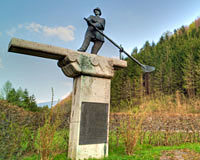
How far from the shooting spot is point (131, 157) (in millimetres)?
3836

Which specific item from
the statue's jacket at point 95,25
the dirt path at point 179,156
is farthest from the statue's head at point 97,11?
the dirt path at point 179,156

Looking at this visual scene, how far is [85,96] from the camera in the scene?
3832 millimetres

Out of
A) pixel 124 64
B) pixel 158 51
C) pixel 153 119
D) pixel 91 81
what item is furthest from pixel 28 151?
pixel 158 51

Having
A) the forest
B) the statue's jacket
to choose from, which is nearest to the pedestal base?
the statue's jacket

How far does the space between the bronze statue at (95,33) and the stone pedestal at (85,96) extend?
0.42 metres

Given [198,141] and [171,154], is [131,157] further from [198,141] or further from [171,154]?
[198,141]

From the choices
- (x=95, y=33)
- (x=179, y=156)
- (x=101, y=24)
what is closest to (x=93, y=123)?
(x=179, y=156)

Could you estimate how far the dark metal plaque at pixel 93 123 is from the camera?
368 centimetres

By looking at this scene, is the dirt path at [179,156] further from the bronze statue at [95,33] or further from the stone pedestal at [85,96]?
the bronze statue at [95,33]

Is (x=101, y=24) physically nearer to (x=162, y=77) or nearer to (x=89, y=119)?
(x=89, y=119)

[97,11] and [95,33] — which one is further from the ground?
[97,11]

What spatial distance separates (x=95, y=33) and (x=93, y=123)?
2279 mm

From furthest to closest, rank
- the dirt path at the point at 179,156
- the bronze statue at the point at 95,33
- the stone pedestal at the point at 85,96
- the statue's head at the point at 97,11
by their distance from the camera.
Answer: the statue's head at the point at 97,11, the bronze statue at the point at 95,33, the dirt path at the point at 179,156, the stone pedestal at the point at 85,96

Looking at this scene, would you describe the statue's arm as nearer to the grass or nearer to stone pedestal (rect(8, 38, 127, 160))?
stone pedestal (rect(8, 38, 127, 160))
